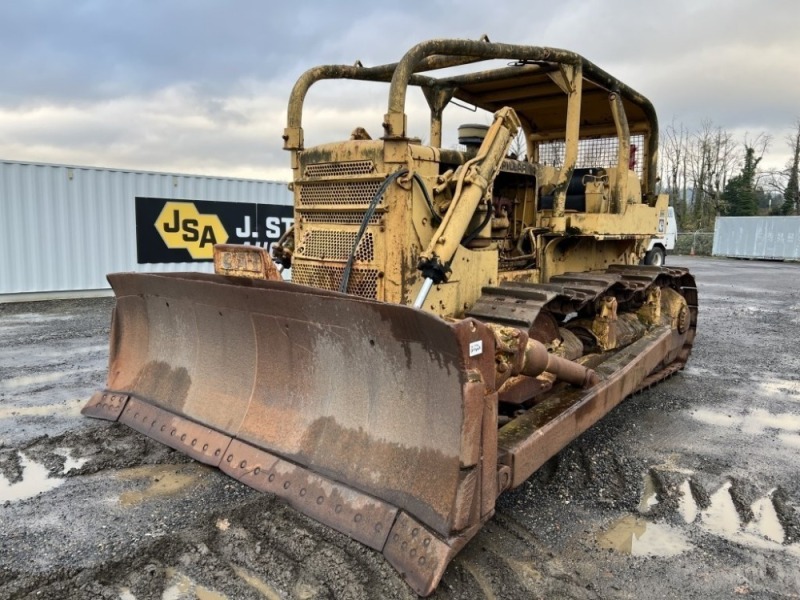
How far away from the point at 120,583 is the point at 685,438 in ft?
13.2

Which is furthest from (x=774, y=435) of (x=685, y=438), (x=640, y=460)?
(x=640, y=460)

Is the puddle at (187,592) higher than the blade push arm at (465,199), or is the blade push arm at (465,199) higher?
the blade push arm at (465,199)

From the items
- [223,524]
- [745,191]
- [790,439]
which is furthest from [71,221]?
[745,191]

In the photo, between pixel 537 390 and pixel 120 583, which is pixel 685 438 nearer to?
pixel 537 390

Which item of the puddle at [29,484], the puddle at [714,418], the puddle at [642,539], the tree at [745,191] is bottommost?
the puddle at [29,484]

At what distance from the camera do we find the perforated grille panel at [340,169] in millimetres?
4180

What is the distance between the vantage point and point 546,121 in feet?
21.6

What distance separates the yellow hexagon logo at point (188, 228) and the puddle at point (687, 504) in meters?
11.3

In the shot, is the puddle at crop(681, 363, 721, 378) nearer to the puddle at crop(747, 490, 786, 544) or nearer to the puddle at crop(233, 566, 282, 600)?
the puddle at crop(747, 490, 786, 544)

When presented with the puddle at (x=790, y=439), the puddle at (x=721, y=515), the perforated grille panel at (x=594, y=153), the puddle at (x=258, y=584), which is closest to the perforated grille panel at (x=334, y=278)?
the puddle at (x=258, y=584)

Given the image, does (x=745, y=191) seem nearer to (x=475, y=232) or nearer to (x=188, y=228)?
(x=188, y=228)

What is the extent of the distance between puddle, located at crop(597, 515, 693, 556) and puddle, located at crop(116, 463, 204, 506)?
2406 millimetres

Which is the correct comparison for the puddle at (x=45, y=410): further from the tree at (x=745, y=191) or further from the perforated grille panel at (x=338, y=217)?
the tree at (x=745, y=191)

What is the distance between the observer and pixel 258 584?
2732 millimetres
